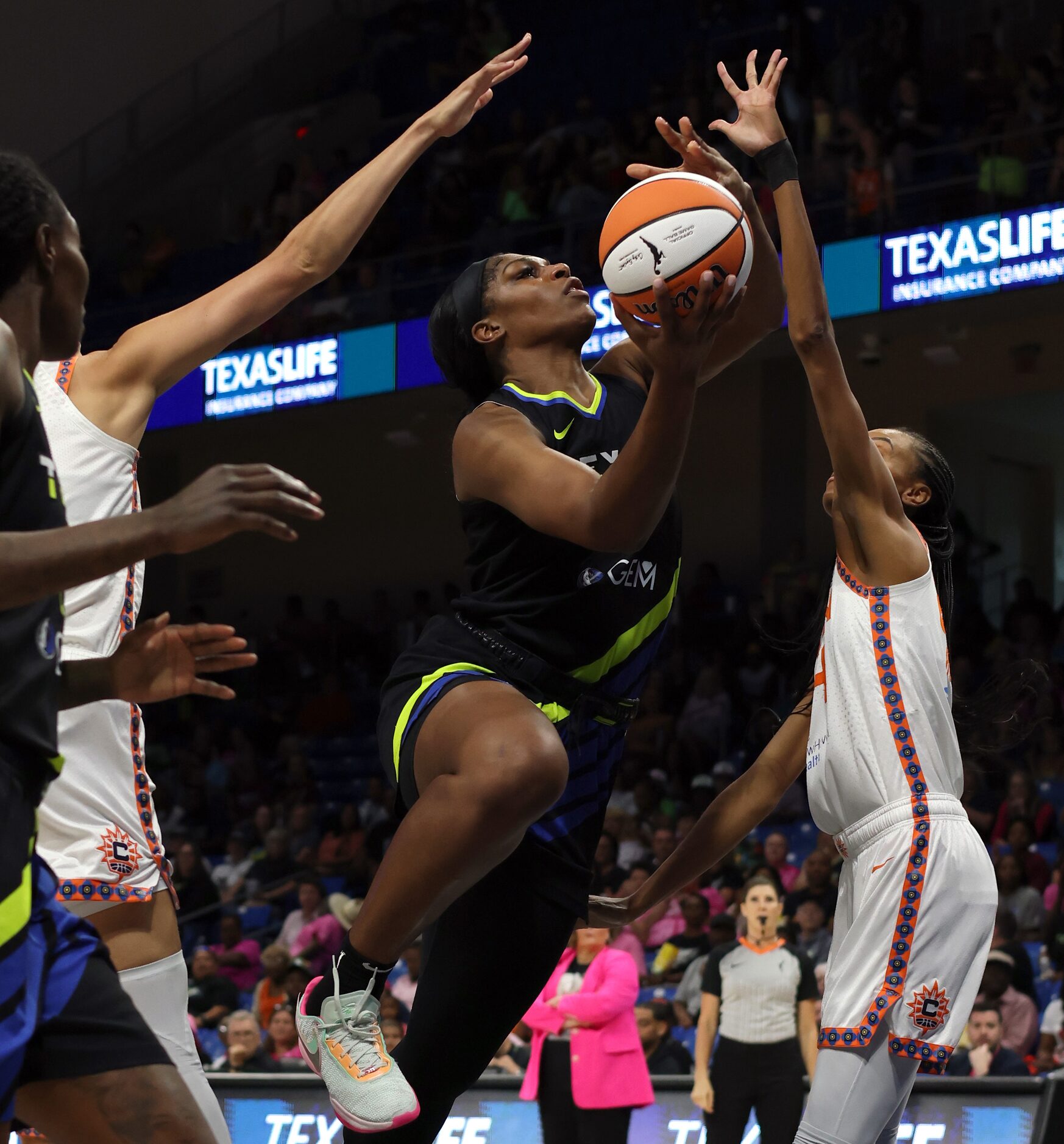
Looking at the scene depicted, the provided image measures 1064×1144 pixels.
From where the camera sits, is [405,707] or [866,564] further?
[866,564]

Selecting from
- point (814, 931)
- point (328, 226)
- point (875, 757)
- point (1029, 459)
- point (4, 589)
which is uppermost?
point (1029, 459)

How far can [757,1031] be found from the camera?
8000 millimetres

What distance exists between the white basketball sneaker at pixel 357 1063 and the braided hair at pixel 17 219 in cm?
168

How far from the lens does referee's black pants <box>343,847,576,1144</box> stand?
3562mm

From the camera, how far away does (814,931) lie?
10.2 meters

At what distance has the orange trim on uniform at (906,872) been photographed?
11.9 feet

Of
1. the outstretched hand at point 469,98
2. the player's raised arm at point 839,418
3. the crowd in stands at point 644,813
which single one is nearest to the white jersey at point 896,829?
the player's raised arm at point 839,418

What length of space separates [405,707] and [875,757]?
1.11 m

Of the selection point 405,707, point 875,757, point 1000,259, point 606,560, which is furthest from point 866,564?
point 1000,259

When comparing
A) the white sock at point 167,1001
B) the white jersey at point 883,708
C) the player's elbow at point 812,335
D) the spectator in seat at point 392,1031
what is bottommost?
the spectator in seat at point 392,1031

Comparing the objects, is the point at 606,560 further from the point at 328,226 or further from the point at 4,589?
the point at 4,589

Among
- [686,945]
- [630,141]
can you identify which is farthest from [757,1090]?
[630,141]

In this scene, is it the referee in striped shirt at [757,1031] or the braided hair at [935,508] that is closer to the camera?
the braided hair at [935,508]

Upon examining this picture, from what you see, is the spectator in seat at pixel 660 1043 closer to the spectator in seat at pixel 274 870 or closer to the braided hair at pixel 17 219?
the spectator in seat at pixel 274 870
